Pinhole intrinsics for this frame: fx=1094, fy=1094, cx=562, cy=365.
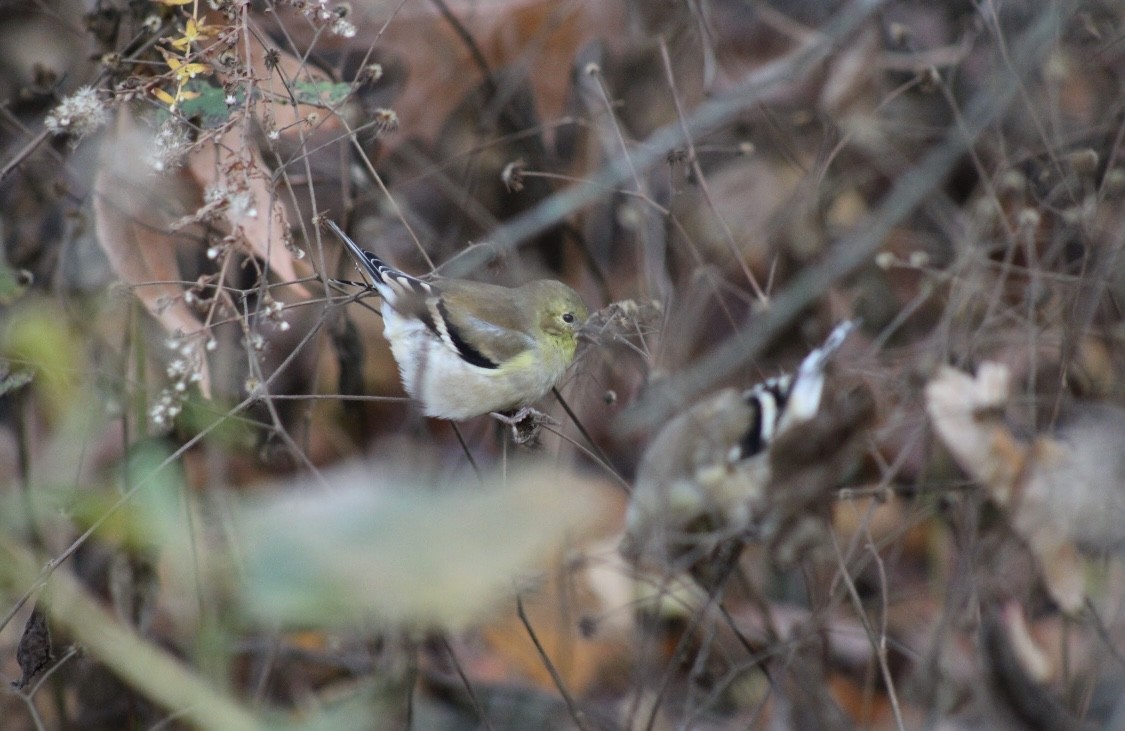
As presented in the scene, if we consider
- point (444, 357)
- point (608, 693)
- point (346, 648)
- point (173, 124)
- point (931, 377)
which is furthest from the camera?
point (608, 693)

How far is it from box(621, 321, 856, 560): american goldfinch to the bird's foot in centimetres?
65

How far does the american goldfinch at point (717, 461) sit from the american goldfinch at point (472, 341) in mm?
667

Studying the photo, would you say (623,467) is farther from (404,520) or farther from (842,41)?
(404,520)

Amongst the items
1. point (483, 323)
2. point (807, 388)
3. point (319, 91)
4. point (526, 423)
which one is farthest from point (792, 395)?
point (319, 91)

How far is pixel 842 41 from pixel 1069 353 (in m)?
2.46

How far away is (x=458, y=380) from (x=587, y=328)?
0.38 metres

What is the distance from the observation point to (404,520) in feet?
2.98

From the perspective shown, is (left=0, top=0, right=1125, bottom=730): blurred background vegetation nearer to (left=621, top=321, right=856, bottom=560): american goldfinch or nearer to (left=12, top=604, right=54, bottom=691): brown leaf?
(left=12, top=604, right=54, bottom=691): brown leaf

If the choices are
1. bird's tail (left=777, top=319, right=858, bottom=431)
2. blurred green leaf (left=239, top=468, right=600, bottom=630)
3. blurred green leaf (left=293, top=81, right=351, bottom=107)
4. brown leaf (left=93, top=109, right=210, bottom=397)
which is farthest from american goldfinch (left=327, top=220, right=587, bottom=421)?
blurred green leaf (left=239, top=468, right=600, bottom=630)

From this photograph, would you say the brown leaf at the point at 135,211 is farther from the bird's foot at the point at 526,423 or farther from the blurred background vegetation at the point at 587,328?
the bird's foot at the point at 526,423

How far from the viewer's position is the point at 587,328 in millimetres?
3041

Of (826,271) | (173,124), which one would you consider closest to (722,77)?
(826,271)

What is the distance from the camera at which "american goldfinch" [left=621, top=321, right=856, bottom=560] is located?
3.54 metres

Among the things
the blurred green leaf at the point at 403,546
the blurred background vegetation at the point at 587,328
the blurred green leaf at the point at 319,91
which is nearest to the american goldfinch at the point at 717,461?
the blurred background vegetation at the point at 587,328
